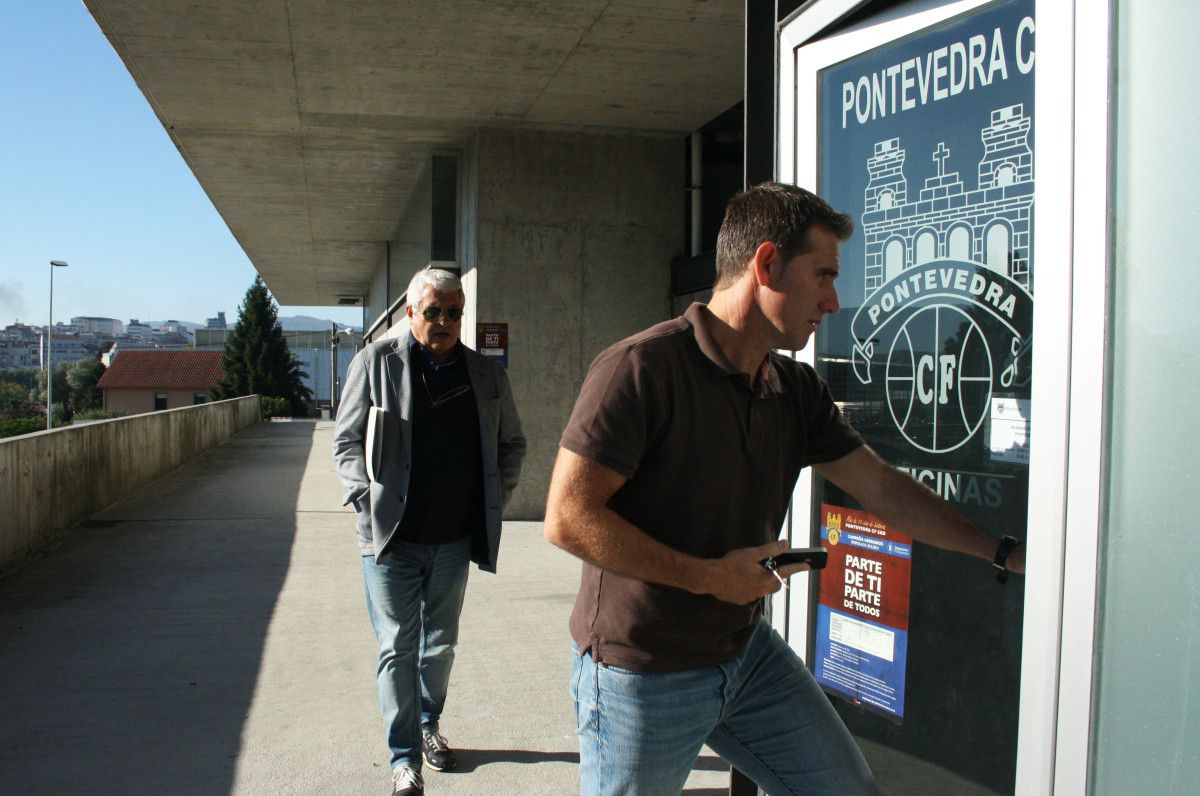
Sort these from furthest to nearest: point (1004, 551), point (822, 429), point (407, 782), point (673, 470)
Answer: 1. point (407, 782)
2. point (822, 429)
3. point (1004, 551)
4. point (673, 470)

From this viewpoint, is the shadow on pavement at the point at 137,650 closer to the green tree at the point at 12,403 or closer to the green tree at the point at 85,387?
the green tree at the point at 12,403

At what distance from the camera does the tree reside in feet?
317

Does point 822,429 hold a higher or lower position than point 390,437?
higher

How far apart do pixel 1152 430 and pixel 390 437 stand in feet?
8.70

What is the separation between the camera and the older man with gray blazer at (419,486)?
3.97 metres

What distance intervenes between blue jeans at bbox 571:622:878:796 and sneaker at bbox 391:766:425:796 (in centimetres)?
186

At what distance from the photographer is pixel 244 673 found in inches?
223

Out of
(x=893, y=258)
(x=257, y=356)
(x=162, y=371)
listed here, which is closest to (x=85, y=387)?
(x=162, y=371)

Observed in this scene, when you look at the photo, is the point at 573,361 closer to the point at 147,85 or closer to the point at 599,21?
the point at 599,21

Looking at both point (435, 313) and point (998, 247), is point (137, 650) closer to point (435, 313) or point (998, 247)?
point (435, 313)

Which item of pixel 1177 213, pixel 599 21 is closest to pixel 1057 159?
pixel 1177 213

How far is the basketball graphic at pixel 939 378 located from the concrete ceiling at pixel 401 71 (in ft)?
19.1

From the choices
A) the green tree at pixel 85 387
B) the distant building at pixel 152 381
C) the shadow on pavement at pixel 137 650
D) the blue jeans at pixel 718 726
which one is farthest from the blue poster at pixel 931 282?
the green tree at pixel 85 387

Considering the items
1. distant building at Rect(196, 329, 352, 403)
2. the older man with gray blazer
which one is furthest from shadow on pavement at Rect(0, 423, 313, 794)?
distant building at Rect(196, 329, 352, 403)
